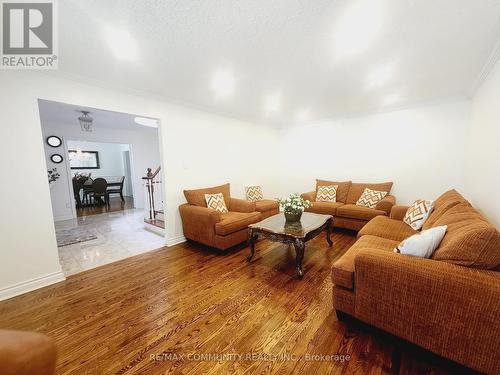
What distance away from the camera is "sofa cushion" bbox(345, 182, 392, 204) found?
3818mm

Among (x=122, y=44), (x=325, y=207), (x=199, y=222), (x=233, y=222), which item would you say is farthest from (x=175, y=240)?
(x=325, y=207)

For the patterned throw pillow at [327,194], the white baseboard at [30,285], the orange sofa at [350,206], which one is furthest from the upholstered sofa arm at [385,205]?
the white baseboard at [30,285]

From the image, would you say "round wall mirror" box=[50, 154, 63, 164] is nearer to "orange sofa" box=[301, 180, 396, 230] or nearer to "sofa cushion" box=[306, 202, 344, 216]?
"orange sofa" box=[301, 180, 396, 230]

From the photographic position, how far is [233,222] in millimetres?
2938

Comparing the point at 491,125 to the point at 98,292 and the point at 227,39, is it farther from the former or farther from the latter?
the point at 98,292

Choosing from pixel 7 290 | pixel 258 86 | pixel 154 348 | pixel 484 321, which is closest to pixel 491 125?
pixel 484 321

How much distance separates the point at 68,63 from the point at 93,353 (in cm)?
260

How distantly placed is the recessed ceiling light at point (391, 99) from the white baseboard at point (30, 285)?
16.5ft

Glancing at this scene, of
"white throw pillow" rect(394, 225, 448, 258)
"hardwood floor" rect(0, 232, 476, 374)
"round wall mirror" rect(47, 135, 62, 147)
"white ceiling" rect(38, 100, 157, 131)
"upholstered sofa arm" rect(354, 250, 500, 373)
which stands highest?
"white ceiling" rect(38, 100, 157, 131)

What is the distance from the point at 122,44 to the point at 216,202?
2.29 meters

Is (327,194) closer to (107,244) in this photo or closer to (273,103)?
(273,103)

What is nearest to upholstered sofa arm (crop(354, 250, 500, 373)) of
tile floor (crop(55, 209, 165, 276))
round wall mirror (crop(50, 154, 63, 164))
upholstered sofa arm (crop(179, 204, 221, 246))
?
upholstered sofa arm (crop(179, 204, 221, 246))

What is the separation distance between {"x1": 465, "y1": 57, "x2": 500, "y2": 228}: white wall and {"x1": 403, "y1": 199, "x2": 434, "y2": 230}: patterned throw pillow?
44 centimetres

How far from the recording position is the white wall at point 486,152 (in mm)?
1854
